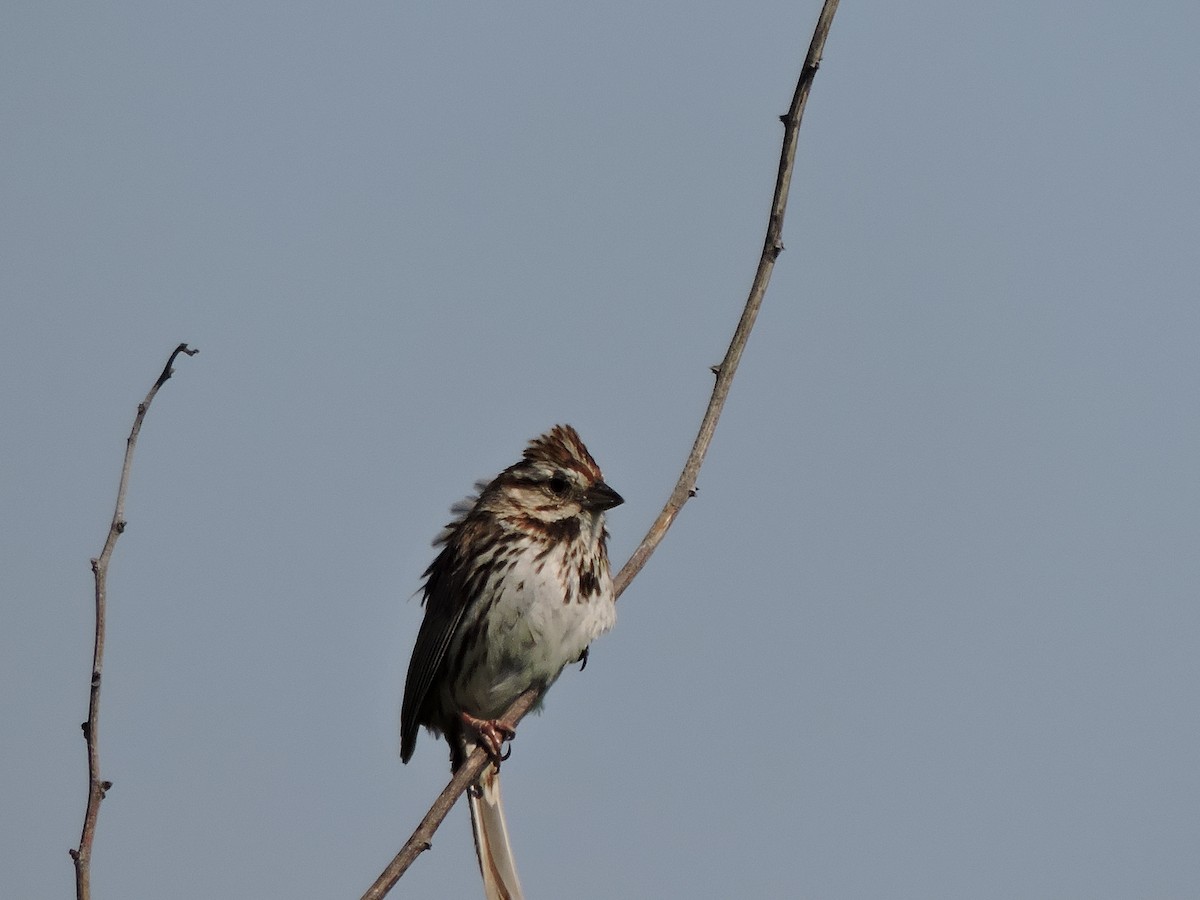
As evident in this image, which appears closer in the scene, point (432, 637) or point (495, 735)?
point (495, 735)

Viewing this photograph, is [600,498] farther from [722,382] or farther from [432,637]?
[722,382]

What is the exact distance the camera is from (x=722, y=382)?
15.4ft

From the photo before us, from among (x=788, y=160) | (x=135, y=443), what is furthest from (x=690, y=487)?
(x=135, y=443)

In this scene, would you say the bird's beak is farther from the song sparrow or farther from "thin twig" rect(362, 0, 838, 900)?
"thin twig" rect(362, 0, 838, 900)

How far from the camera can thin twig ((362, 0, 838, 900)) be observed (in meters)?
3.96

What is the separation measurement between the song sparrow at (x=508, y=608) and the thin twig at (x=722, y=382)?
2.62ft

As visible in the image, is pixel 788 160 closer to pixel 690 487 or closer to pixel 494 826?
pixel 690 487

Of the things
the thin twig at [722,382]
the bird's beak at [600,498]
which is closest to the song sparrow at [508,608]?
the bird's beak at [600,498]

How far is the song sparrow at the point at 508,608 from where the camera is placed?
19.3 ft

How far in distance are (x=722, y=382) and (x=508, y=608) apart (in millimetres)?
1695

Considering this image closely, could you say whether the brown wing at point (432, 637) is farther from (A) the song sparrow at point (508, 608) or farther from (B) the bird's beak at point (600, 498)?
(B) the bird's beak at point (600, 498)

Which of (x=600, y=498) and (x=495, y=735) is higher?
(x=600, y=498)

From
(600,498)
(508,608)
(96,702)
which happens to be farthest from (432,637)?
(96,702)

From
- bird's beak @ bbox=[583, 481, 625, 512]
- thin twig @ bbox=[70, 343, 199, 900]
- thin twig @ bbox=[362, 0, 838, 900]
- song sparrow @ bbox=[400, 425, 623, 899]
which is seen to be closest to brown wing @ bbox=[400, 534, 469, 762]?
song sparrow @ bbox=[400, 425, 623, 899]
